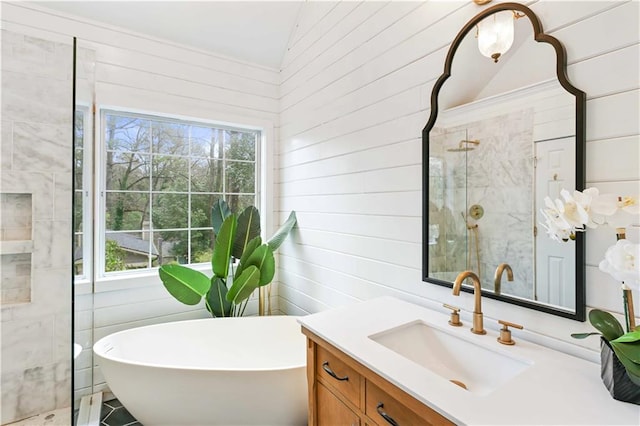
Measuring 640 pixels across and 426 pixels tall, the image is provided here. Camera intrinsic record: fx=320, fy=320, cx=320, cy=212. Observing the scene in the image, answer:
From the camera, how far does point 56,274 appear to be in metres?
2.17

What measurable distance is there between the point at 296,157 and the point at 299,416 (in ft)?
6.13

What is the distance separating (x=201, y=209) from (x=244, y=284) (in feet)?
2.94

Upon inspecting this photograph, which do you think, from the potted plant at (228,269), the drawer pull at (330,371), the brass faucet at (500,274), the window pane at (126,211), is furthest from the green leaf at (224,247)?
the brass faucet at (500,274)

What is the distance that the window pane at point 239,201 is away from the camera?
2.97m

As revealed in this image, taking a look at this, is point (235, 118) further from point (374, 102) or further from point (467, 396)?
point (467, 396)

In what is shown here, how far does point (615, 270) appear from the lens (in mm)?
720

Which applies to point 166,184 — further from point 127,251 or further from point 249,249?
point 249,249

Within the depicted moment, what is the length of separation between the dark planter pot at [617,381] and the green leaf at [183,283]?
2.24m

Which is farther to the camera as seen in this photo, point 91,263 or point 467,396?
point 91,263

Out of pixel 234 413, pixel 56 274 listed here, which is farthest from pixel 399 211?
pixel 56 274

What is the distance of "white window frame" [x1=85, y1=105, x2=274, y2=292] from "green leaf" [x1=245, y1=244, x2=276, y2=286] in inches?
22.6

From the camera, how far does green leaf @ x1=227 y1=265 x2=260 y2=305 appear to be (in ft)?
7.56

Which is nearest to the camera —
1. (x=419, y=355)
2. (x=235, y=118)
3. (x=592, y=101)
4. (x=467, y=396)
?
(x=467, y=396)

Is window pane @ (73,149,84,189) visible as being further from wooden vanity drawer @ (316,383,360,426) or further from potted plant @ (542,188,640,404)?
potted plant @ (542,188,640,404)
